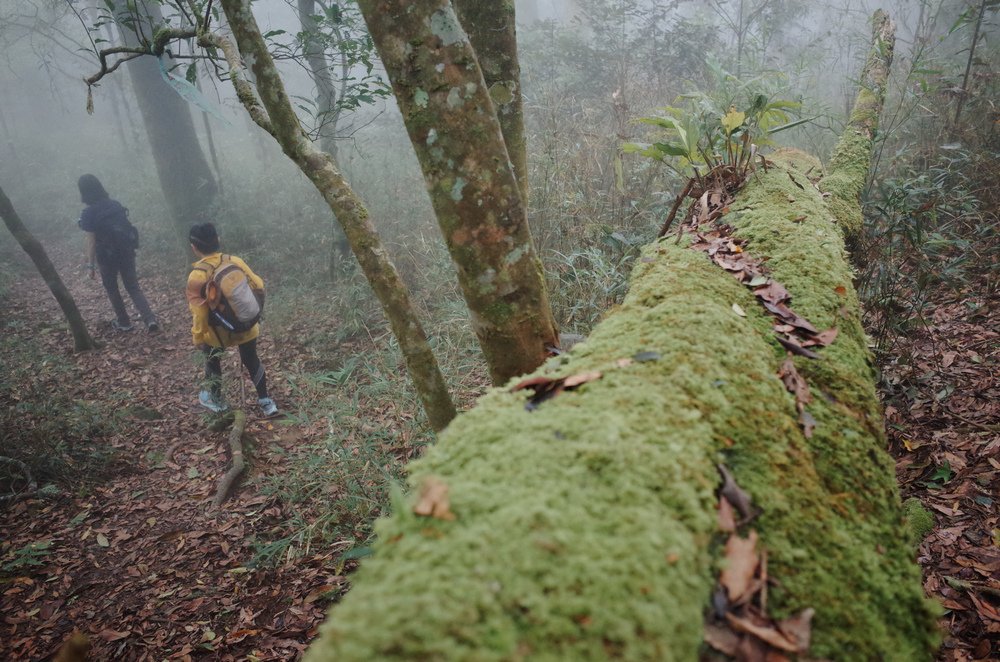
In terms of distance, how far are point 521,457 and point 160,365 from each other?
7978 mm

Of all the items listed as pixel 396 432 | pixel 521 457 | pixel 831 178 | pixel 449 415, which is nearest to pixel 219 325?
pixel 396 432

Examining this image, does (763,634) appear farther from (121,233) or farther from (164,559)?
(121,233)

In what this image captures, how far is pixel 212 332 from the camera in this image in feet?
17.6

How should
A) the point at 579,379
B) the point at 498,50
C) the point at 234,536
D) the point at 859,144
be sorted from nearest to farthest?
the point at 579,379 < the point at 498,50 < the point at 234,536 < the point at 859,144

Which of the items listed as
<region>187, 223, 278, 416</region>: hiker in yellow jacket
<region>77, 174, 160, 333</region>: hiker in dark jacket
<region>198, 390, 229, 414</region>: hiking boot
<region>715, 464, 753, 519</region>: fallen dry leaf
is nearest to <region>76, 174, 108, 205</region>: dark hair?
<region>77, 174, 160, 333</region>: hiker in dark jacket

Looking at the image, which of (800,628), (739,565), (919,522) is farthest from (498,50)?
(919,522)

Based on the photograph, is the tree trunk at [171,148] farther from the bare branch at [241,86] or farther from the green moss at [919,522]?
the green moss at [919,522]

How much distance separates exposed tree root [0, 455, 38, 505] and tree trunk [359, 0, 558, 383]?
4.78 metres

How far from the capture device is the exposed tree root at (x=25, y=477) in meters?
4.37

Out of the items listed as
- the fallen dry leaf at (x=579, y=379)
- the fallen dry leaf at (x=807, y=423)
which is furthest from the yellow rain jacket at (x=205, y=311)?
the fallen dry leaf at (x=807, y=423)

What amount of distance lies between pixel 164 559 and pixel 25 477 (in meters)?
1.85

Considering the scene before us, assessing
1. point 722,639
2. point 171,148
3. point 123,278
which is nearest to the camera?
point 722,639

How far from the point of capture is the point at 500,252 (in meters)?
2.04

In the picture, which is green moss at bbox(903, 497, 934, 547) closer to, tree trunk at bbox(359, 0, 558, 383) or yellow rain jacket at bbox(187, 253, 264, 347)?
tree trunk at bbox(359, 0, 558, 383)
